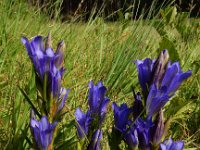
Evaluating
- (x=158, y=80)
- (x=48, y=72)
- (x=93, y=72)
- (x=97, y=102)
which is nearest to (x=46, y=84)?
(x=48, y=72)

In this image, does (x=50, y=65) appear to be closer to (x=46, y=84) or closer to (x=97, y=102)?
(x=46, y=84)

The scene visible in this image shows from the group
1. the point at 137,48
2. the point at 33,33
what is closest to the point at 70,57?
the point at 137,48

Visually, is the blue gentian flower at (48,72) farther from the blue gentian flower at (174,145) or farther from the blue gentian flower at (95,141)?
the blue gentian flower at (174,145)

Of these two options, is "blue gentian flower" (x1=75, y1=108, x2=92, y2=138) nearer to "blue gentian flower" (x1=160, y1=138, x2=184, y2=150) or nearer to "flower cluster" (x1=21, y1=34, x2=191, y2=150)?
"flower cluster" (x1=21, y1=34, x2=191, y2=150)

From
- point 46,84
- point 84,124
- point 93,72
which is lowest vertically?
point 93,72

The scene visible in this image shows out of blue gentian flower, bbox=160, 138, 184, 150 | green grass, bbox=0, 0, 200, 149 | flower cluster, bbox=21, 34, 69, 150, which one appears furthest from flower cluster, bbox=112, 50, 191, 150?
green grass, bbox=0, 0, 200, 149

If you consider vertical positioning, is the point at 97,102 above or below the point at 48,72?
below
